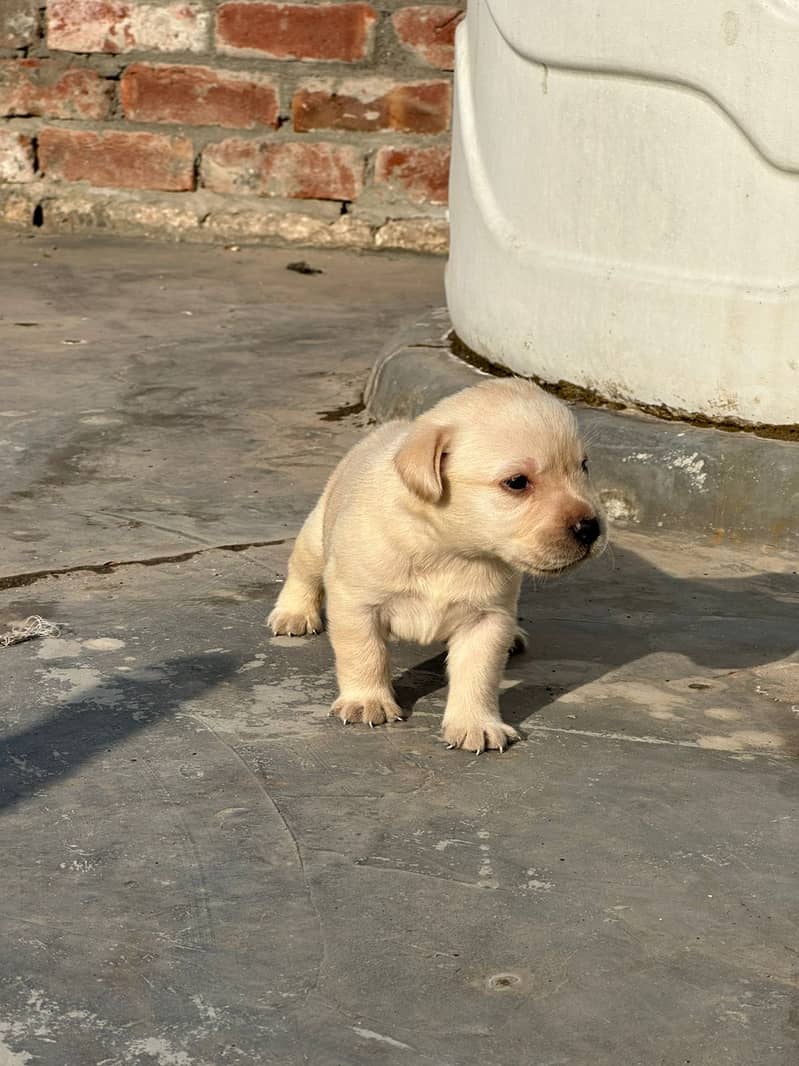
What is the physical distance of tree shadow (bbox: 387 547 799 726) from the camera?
3.72m

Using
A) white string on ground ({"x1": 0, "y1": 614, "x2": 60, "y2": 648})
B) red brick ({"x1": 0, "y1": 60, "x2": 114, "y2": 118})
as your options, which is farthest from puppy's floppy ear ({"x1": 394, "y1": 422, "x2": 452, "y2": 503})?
red brick ({"x1": 0, "y1": 60, "x2": 114, "y2": 118})

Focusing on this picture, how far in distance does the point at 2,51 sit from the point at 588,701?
560 cm

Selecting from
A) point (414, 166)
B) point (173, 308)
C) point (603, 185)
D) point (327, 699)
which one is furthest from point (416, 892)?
point (414, 166)

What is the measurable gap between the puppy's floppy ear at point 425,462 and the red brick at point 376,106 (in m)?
4.75

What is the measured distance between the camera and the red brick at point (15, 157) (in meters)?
8.03

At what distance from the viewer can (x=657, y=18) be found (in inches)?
180

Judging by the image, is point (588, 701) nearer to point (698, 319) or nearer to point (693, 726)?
point (693, 726)

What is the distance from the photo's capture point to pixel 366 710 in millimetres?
3369

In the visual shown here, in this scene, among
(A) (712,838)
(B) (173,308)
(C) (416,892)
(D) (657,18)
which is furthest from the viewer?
(B) (173,308)

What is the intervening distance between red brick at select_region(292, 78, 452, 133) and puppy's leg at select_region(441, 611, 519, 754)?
471cm

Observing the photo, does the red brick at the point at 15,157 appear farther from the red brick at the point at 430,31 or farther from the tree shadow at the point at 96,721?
the tree shadow at the point at 96,721

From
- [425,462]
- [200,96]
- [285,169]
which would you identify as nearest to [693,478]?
[425,462]

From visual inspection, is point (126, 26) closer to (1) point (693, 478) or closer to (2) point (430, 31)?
(2) point (430, 31)

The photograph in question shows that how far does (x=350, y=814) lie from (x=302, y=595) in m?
0.99
